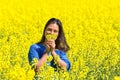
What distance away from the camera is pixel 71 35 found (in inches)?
312

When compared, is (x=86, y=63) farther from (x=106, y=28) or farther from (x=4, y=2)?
(x=4, y=2)

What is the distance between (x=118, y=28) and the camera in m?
9.36

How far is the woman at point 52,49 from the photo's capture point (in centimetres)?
423

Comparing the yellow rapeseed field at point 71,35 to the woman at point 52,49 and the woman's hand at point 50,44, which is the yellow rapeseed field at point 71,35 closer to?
the woman at point 52,49

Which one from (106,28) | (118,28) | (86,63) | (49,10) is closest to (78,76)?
(86,63)

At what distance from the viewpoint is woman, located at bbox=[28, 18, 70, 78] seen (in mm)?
4234

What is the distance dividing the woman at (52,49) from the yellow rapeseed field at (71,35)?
11 centimetres

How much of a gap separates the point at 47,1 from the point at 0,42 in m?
7.25

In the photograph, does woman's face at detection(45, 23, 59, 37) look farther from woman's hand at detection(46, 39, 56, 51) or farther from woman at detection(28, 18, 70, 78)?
woman's hand at detection(46, 39, 56, 51)

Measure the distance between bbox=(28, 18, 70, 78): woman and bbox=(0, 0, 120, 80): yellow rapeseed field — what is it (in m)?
0.11

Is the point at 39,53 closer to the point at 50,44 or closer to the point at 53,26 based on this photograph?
the point at 53,26

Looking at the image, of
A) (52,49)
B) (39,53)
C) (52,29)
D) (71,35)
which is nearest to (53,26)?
(52,29)

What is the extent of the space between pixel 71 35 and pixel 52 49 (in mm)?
3650

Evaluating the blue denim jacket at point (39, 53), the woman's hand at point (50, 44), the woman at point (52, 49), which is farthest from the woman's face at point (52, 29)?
the woman's hand at point (50, 44)
